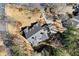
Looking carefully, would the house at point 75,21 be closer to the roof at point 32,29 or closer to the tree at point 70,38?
the tree at point 70,38

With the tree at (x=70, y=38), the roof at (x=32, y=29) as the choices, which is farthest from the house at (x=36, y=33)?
the tree at (x=70, y=38)

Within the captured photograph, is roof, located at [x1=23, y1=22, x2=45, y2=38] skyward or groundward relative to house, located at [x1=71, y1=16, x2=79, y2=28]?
groundward

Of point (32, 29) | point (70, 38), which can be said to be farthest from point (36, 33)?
point (70, 38)

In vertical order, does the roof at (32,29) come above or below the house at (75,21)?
below

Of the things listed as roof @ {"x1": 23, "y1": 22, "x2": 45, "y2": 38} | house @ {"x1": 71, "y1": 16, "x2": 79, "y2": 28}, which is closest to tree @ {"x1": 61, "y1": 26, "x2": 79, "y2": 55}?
house @ {"x1": 71, "y1": 16, "x2": 79, "y2": 28}

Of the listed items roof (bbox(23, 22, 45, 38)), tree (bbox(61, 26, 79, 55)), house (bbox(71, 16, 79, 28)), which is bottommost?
tree (bbox(61, 26, 79, 55))

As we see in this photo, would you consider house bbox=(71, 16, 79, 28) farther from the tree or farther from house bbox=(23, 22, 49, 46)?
house bbox=(23, 22, 49, 46)

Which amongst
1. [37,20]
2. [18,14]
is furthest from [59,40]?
[18,14]

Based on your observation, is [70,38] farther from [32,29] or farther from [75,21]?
[32,29]
